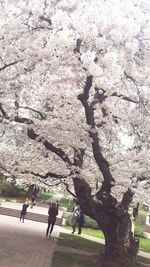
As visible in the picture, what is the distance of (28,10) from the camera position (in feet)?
37.7

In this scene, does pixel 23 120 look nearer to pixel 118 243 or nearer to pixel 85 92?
pixel 85 92

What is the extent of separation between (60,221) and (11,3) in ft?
62.0

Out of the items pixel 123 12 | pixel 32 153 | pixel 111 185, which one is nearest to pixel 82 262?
pixel 111 185

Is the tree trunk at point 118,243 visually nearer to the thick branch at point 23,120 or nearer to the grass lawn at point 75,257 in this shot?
the grass lawn at point 75,257

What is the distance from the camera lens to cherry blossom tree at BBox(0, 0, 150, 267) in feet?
34.8

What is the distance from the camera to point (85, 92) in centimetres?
1215

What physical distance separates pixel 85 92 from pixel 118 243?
5.37 meters

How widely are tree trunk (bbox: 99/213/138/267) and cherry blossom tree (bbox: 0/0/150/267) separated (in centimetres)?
3

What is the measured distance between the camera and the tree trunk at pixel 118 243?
14.4 meters

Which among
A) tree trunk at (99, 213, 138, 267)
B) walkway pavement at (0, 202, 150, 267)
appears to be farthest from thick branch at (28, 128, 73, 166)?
walkway pavement at (0, 202, 150, 267)

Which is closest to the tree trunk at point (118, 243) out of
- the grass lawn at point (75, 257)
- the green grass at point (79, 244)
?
the grass lawn at point (75, 257)

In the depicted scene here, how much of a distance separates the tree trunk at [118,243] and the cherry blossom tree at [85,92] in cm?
3

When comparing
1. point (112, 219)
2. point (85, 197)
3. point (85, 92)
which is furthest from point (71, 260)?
point (85, 92)

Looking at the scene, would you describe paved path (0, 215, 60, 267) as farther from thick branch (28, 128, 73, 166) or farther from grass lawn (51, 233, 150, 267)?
thick branch (28, 128, 73, 166)
